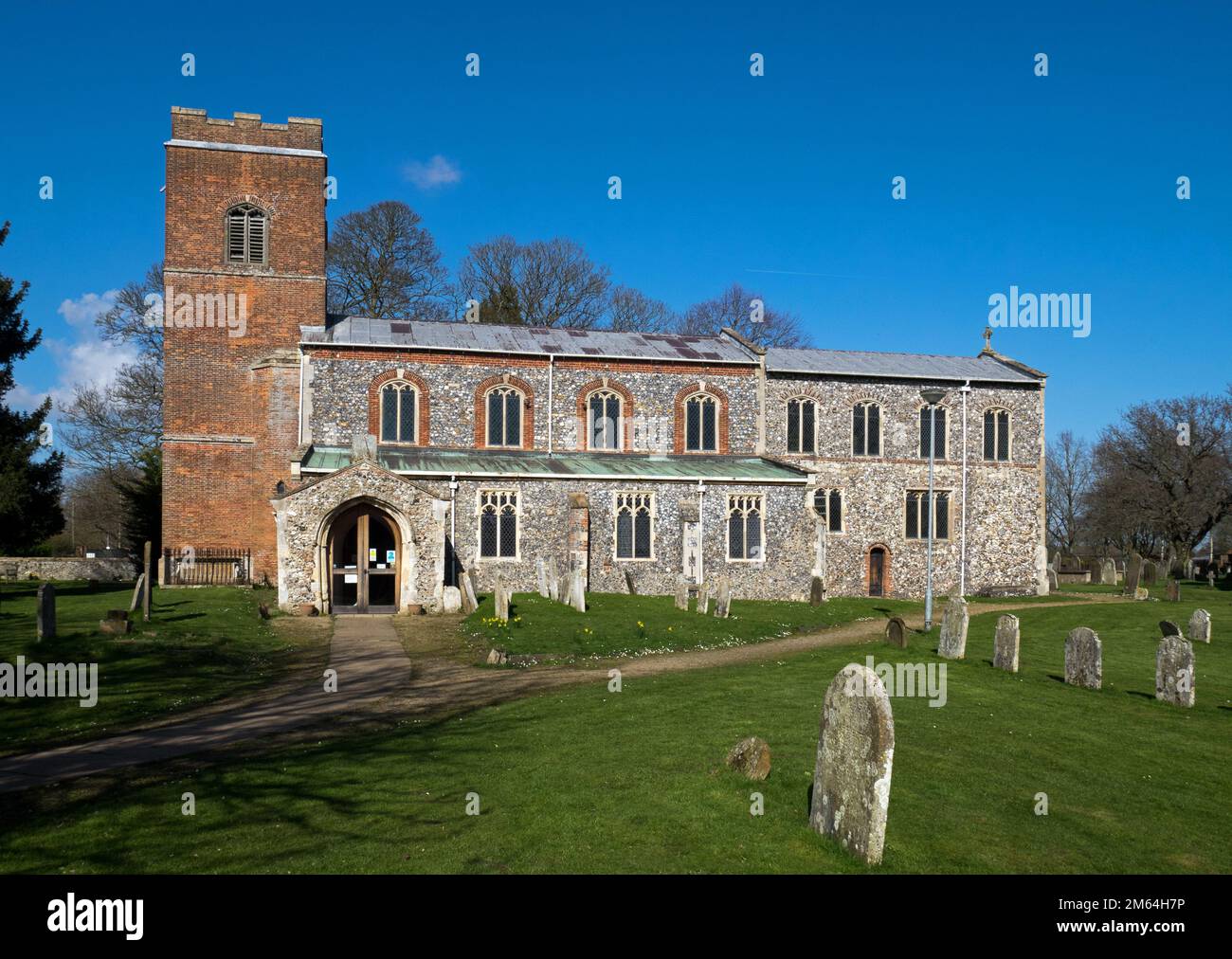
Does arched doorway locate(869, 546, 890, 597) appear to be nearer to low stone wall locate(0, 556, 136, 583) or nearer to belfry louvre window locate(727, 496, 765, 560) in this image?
belfry louvre window locate(727, 496, 765, 560)

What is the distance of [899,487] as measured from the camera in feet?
116

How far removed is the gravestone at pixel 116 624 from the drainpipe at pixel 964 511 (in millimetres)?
28391

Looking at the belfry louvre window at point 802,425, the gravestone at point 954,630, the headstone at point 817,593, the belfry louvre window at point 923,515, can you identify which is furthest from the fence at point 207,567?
the belfry louvre window at point 923,515

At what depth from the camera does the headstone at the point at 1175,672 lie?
46.9 feet

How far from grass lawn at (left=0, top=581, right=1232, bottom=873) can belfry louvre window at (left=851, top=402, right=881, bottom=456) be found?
22121 mm

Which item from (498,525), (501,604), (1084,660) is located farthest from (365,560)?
(1084,660)

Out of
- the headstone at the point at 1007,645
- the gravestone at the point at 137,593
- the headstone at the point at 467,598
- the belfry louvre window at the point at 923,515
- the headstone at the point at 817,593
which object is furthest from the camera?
the belfry louvre window at the point at 923,515

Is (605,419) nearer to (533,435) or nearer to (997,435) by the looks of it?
(533,435)

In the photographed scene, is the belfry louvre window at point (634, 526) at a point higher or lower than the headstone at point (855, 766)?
higher

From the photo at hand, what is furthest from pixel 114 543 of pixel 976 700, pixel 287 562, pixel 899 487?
pixel 976 700

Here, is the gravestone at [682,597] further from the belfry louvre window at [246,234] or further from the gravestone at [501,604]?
the belfry louvre window at [246,234]

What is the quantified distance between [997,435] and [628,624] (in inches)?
852

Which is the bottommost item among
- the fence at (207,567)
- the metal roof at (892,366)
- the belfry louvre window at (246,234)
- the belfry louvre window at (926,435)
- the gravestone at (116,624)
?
the gravestone at (116,624)
